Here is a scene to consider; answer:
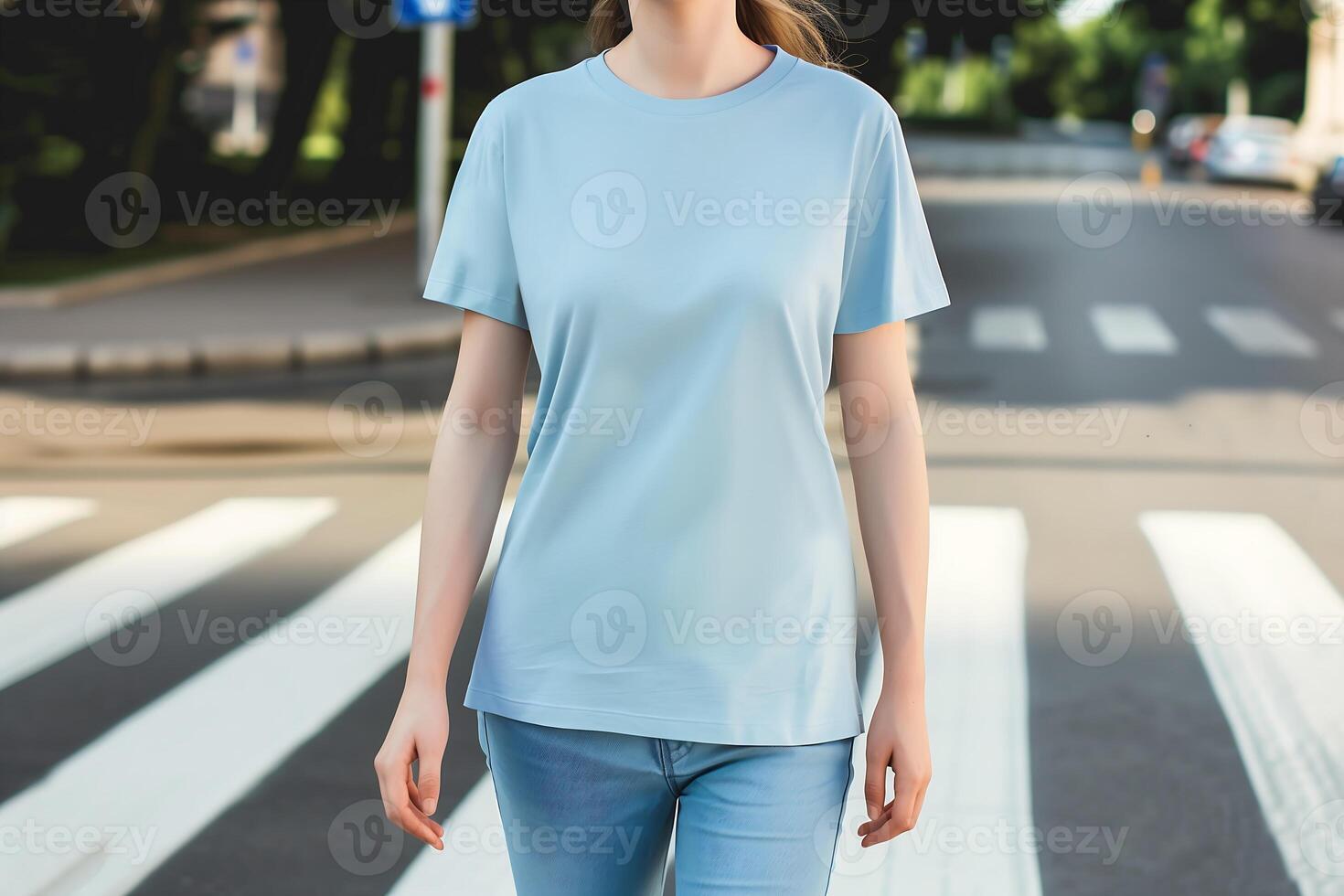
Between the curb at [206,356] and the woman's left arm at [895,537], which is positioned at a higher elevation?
the woman's left arm at [895,537]

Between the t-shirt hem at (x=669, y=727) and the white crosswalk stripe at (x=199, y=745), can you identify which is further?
the white crosswalk stripe at (x=199, y=745)

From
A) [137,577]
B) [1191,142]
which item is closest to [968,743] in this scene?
[137,577]

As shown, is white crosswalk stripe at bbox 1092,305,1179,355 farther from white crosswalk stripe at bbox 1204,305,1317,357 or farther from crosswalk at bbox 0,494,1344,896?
crosswalk at bbox 0,494,1344,896

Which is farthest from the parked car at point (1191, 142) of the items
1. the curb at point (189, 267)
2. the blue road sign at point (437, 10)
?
the blue road sign at point (437, 10)

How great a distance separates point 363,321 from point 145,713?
30.4 feet

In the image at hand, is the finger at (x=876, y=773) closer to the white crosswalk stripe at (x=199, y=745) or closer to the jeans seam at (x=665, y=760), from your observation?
the jeans seam at (x=665, y=760)

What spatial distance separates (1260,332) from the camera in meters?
15.2

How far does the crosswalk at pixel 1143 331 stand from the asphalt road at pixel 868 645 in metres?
1.35

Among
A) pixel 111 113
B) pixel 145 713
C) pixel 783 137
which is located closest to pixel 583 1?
pixel 111 113

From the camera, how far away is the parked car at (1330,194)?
27281mm

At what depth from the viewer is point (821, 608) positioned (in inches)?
79.8

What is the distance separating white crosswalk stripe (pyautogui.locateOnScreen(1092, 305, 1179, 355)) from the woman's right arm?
12.2 m

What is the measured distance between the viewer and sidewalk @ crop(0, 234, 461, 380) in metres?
12.6

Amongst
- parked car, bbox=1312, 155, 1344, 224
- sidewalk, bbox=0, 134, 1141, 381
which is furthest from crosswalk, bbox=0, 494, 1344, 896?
parked car, bbox=1312, 155, 1344, 224
